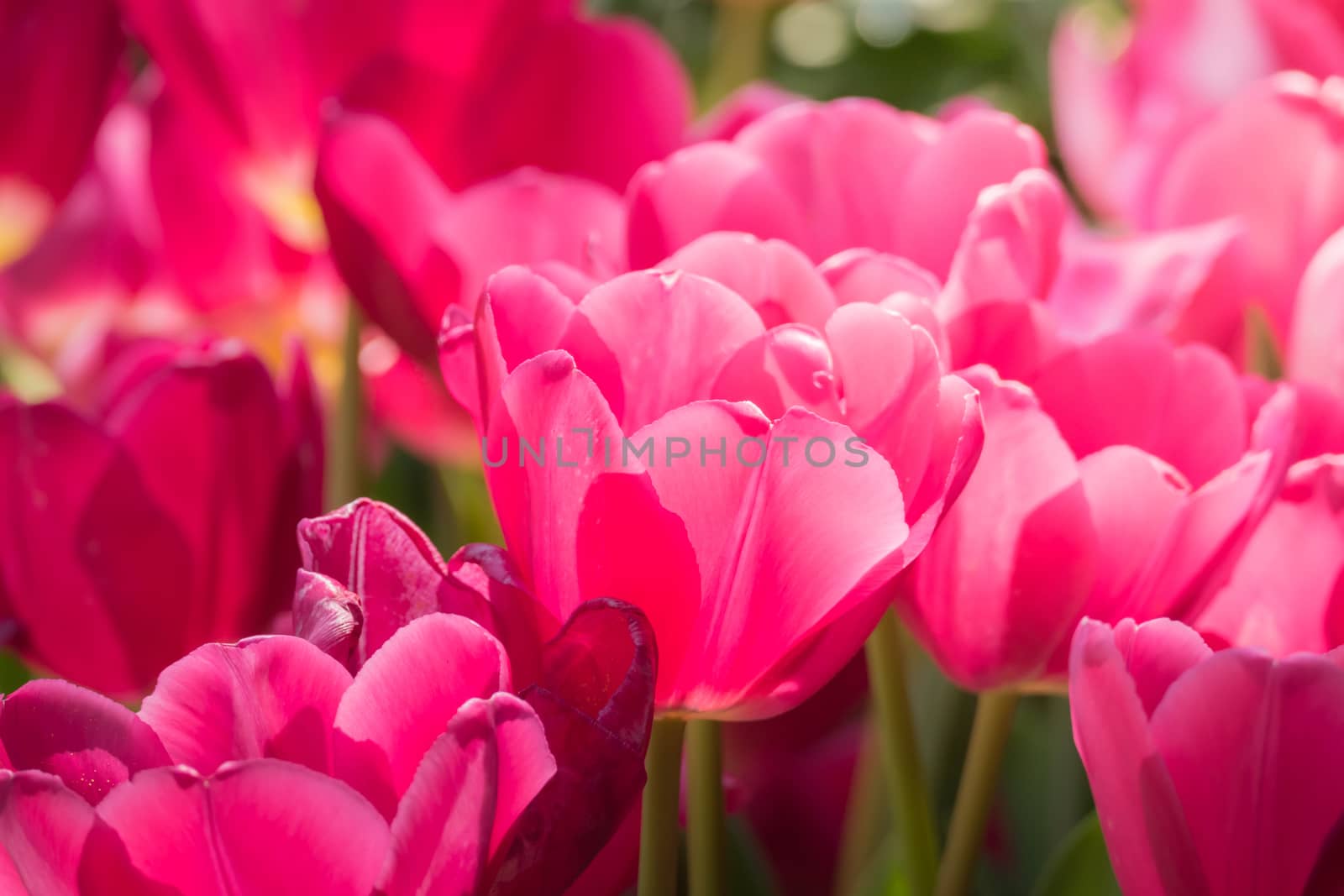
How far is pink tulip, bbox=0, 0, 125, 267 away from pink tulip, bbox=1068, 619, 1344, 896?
37cm

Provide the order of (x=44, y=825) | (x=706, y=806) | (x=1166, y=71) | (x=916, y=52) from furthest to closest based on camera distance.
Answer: (x=916, y=52) < (x=1166, y=71) < (x=706, y=806) < (x=44, y=825)

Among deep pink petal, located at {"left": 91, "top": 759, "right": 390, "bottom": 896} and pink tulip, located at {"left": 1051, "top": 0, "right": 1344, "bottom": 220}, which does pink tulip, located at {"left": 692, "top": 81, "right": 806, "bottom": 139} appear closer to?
pink tulip, located at {"left": 1051, "top": 0, "right": 1344, "bottom": 220}

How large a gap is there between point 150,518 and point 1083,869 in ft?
0.74

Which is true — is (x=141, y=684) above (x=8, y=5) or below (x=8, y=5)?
below

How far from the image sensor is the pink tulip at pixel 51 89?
1.55 feet

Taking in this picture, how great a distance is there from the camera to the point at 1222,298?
0.39 m

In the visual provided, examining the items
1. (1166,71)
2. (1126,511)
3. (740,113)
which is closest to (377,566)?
(1126,511)

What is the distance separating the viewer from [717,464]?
9.6 inches

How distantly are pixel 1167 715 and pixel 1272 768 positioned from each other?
0.06 ft

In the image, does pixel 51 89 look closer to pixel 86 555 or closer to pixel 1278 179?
pixel 86 555

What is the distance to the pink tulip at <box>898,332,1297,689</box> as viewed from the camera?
0.27m

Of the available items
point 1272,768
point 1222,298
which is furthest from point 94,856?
point 1222,298

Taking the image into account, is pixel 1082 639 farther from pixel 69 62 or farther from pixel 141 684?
pixel 69 62

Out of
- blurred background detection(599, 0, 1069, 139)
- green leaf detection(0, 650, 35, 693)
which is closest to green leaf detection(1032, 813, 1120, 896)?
green leaf detection(0, 650, 35, 693)
